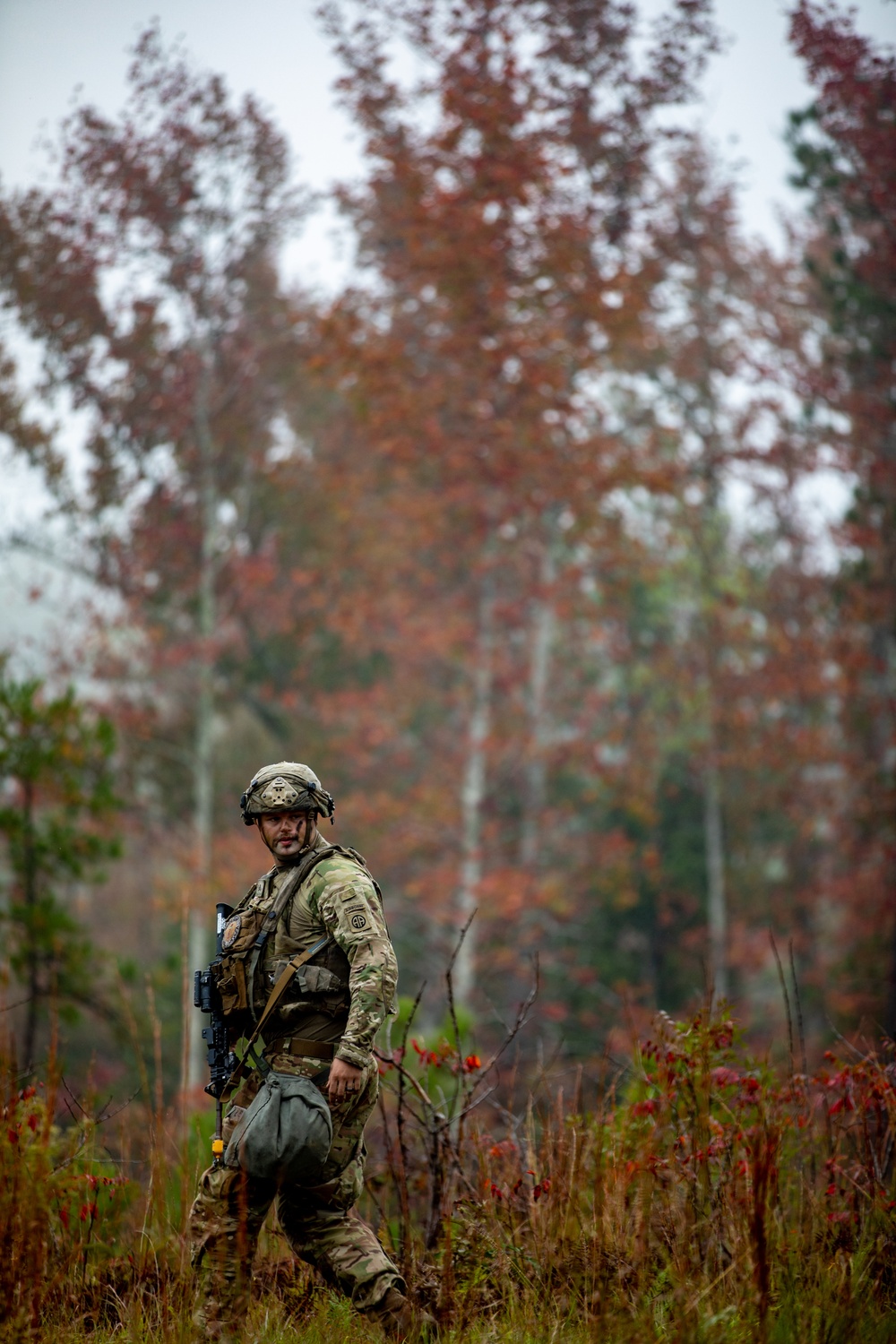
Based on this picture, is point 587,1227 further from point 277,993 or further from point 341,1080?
point 277,993

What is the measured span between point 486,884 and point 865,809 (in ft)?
20.5

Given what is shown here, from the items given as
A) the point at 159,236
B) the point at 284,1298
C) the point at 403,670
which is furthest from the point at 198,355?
the point at 284,1298

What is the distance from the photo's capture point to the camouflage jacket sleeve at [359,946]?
4.03 m

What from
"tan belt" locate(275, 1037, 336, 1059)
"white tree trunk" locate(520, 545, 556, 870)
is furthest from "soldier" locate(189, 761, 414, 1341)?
"white tree trunk" locate(520, 545, 556, 870)

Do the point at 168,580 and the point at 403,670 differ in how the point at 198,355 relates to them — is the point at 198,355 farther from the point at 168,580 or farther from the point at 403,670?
the point at 403,670

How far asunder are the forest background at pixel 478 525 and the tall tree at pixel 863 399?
7 cm

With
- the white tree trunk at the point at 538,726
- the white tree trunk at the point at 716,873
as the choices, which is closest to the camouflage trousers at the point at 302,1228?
the white tree trunk at the point at 538,726

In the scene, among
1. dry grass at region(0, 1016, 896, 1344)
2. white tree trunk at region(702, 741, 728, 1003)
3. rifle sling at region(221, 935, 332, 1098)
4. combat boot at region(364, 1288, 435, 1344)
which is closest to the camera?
dry grass at region(0, 1016, 896, 1344)

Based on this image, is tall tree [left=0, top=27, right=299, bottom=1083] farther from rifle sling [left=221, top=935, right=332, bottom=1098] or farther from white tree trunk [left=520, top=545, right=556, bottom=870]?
rifle sling [left=221, top=935, right=332, bottom=1098]

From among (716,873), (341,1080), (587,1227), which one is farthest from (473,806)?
(341,1080)

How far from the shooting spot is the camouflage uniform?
3.99 m

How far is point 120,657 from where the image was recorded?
18.2 meters

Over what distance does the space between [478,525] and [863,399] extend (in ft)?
16.9

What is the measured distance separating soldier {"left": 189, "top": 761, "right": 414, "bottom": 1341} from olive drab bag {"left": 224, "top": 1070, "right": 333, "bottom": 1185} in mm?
58
